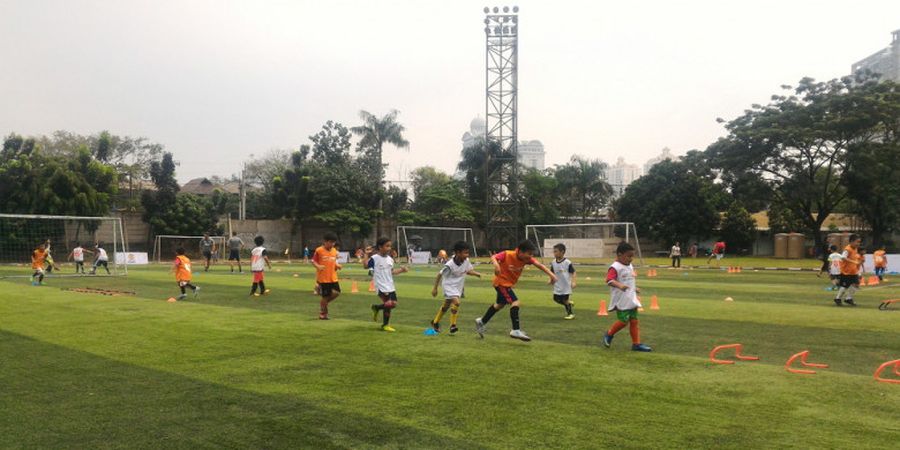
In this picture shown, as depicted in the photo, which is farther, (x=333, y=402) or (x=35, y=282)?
(x=35, y=282)

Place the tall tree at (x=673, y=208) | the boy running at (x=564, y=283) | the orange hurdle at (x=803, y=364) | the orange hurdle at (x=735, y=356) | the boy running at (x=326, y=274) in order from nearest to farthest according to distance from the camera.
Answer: the orange hurdle at (x=803, y=364) < the orange hurdle at (x=735, y=356) < the boy running at (x=326, y=274) < the boy running at (x=564, y=283) < the tall tree at (x=673, y=208)

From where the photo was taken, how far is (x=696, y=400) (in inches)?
272

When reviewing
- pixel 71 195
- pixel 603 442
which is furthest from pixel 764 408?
pixel 71 195

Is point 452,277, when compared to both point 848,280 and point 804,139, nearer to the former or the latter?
point 848,280

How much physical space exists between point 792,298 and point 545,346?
12.7 meters

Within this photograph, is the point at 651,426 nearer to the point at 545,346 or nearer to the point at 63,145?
the point at 545,346

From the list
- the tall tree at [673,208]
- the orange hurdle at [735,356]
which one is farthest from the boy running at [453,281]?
the tall tree at [673,208]

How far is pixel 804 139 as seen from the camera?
4806 cm

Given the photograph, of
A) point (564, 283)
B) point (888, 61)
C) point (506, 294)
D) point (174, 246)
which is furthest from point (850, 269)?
point (888, 61)

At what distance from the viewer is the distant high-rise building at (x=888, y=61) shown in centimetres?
7738

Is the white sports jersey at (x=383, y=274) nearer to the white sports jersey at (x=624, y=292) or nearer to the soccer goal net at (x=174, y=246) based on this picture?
the white sports jersey at (x=624, y=292)

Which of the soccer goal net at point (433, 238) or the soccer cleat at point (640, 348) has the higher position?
the soccer goal net at point (433, 238)

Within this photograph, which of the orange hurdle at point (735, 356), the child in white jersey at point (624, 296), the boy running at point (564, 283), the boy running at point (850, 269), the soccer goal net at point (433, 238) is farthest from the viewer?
the soccer goal net at point (433, 238)

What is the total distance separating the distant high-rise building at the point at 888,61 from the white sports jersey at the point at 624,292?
80.8 m
